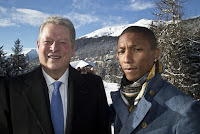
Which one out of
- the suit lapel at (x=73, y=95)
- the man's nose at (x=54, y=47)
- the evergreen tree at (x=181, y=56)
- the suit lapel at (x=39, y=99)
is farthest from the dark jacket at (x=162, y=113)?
the evergreen tree at (x=181, y=56)

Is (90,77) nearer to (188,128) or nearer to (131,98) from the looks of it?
(131,98)

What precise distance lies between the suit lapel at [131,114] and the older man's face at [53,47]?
3.39 feet

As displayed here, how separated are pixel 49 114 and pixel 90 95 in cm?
67

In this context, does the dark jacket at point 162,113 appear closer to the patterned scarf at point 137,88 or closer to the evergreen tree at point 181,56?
the patterned scarf at point 137,88

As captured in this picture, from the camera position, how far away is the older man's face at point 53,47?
7.13 ft

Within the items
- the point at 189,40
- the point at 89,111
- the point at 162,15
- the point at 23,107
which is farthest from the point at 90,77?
the point at 162,15

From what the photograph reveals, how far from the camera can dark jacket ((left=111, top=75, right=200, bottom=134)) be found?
149 cm

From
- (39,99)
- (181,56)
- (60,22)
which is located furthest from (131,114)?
(181,56)

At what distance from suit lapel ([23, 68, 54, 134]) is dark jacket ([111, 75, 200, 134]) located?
941mm

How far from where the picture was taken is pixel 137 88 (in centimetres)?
190

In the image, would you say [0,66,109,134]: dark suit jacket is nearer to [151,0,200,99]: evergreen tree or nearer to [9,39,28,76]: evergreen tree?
[151,0,200,99]: evergreen tree

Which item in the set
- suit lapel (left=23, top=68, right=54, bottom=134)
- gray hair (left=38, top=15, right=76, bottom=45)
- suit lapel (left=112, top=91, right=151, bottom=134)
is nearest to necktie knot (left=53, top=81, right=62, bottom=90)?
suit lapel (left=23, top=68, right=54, bottom=134)

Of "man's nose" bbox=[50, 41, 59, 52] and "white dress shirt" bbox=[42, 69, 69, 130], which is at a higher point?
"man's nose" bbox=[50, 41, 59, 52]

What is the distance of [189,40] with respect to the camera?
35.2 ft
